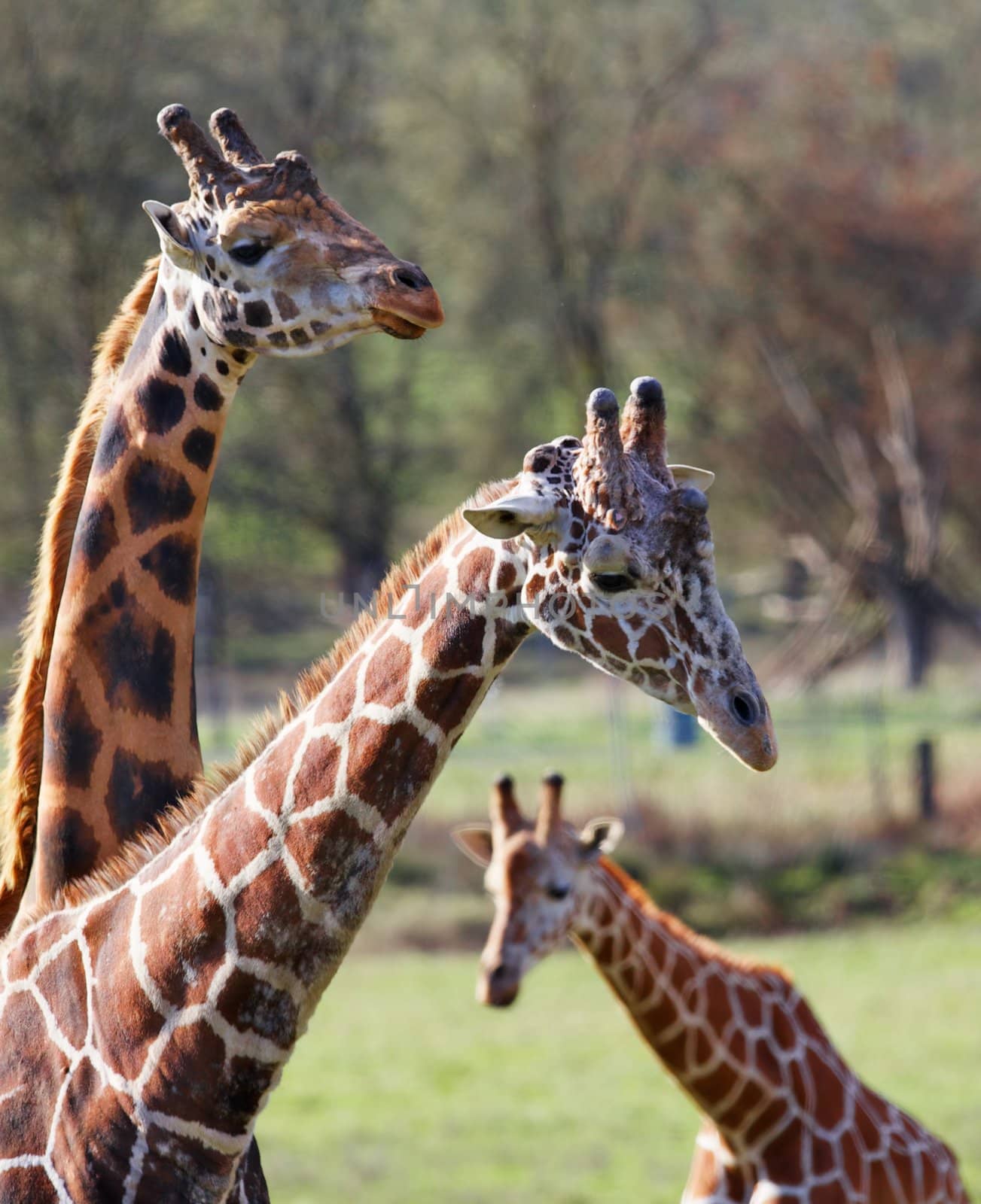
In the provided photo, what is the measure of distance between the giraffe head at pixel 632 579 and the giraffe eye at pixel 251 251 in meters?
0.99

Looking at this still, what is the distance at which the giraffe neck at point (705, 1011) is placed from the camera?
6.62 meters

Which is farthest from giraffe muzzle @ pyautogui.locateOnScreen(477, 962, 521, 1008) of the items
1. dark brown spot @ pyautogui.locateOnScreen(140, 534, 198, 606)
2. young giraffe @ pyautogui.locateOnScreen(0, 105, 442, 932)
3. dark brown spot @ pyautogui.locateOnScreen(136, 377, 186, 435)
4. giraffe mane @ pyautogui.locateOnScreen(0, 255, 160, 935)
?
dark brown spot @ pyautogui.locateOnScreen(136, 377, 186, 435)

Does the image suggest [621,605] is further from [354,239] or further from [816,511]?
[816,511]

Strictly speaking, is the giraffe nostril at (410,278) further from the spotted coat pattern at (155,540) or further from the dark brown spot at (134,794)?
the dark brown spot at (134,794)

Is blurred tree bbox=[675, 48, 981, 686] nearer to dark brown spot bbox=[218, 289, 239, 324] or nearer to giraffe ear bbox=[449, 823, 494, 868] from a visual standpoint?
giraffe ear bbox=[449, 823, 494, 868]

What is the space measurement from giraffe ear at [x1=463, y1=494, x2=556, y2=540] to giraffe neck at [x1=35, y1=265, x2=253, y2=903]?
122 cm

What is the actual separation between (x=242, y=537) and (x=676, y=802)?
9.78m

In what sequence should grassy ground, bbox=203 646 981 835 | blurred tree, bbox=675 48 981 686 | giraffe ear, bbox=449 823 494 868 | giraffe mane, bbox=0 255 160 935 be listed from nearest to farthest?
giraffe mane, bbox=0 255 160 935 < giraffe ear, bbox=449 823 494 868 < grassy ground, bbox=203 646 981 835 < blurred tree, bbox=675 48 981 686

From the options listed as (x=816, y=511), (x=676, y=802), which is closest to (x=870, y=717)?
(x=676, y=802)

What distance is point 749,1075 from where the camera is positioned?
6.62 meters

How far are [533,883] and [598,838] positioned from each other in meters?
0.41

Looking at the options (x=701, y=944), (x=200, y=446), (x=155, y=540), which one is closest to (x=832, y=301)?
(x=701, y=944)

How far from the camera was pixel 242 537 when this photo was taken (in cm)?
2508

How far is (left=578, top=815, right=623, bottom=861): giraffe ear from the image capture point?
7.59m
